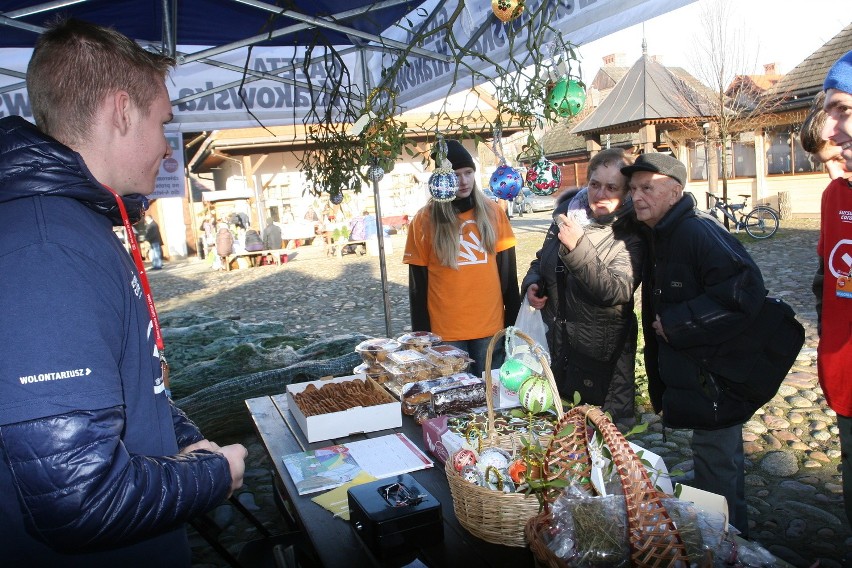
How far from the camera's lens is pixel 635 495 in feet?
4.49

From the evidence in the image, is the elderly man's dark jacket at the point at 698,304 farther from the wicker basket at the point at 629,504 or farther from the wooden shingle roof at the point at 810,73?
the wooden shingle roof at the point at 810,73

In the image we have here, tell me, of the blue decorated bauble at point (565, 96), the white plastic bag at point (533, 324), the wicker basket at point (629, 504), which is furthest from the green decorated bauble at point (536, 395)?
the white plastic bag at point (533, 324)

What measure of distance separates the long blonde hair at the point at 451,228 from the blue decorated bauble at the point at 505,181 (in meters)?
0.81

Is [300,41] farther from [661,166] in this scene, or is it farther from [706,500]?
[706,500]

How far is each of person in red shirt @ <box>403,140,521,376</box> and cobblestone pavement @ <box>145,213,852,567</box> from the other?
99cm

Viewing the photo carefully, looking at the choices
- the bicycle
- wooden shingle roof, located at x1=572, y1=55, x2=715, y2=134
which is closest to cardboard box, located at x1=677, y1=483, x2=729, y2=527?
the bicycle

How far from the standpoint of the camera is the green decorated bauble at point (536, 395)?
7.43 feet

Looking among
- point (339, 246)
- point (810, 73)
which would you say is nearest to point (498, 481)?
point (339, 246)

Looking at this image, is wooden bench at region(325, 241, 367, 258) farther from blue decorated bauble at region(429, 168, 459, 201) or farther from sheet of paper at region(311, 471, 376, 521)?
sheet of paper at region(311, 471, 376, 521)

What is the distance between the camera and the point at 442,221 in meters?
4.11

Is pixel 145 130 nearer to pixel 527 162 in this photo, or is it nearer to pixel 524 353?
pixel 524 353

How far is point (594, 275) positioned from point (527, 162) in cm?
70

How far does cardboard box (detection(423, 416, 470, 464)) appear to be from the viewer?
7.43ft

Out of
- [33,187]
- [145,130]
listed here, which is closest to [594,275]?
[145,130]
